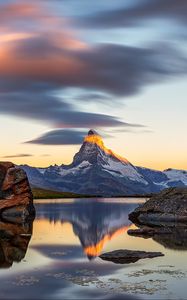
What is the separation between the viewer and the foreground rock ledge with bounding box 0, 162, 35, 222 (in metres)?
114

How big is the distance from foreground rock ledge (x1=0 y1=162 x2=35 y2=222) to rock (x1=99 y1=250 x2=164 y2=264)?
5977 centimetres

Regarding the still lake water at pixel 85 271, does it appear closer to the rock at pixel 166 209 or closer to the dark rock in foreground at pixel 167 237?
the dark rock in foreground at pixel 167 237

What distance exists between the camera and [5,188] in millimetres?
118750

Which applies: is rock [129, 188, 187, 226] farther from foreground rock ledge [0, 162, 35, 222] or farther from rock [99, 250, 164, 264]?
rock [99, 250, 164, 264]

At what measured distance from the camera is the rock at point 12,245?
1975 inches

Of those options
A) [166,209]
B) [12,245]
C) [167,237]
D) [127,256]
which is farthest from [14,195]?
[127,256]

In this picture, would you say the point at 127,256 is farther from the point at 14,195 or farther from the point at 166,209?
the point at 14,195

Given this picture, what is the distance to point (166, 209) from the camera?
110 meters

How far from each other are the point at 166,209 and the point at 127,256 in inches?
2334

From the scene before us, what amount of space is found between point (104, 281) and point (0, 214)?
80.5 metres

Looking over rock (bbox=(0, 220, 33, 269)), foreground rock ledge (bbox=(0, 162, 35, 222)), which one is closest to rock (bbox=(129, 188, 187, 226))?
foreground rock ledge (bbox=(0, 162, 35, 222))

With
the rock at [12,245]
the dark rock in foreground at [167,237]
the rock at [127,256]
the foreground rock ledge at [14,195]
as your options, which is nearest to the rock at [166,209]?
the dark rock in foreground at [167,237]

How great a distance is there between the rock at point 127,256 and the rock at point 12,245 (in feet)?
28.5

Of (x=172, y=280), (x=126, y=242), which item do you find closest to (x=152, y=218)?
(x=126, y=242)
